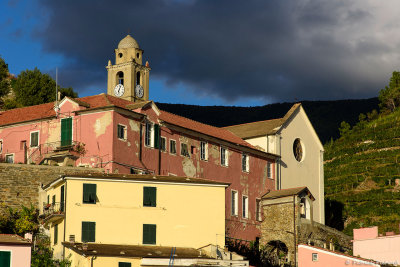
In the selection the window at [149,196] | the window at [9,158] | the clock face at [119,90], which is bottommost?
the window at [149,196]

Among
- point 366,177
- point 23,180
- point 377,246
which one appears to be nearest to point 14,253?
point 23,180

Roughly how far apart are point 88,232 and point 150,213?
12.5ft

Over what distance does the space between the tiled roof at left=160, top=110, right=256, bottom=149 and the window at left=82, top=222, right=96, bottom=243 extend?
13.9 meters

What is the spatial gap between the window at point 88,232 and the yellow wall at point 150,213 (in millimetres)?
208

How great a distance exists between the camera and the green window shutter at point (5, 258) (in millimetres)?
38938

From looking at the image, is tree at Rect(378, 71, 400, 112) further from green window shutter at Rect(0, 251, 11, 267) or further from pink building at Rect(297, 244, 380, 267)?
green window shutter at Rect(0, 251, 11, 267)

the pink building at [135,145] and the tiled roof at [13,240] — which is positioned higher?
the pink building at [135,145]

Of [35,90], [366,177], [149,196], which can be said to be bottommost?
[149,196]

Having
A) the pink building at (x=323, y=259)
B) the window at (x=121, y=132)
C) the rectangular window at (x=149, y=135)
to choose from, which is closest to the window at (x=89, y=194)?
the window at (x=121, y=132)

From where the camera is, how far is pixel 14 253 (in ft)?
130

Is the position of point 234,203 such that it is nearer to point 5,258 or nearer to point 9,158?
point 9,158

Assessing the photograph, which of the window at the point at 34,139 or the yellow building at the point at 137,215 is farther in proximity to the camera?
the window at the point at 34,139

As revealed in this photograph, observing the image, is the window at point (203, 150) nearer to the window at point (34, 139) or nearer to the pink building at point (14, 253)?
the window at point (34, 139)

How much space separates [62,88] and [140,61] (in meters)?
10.4
